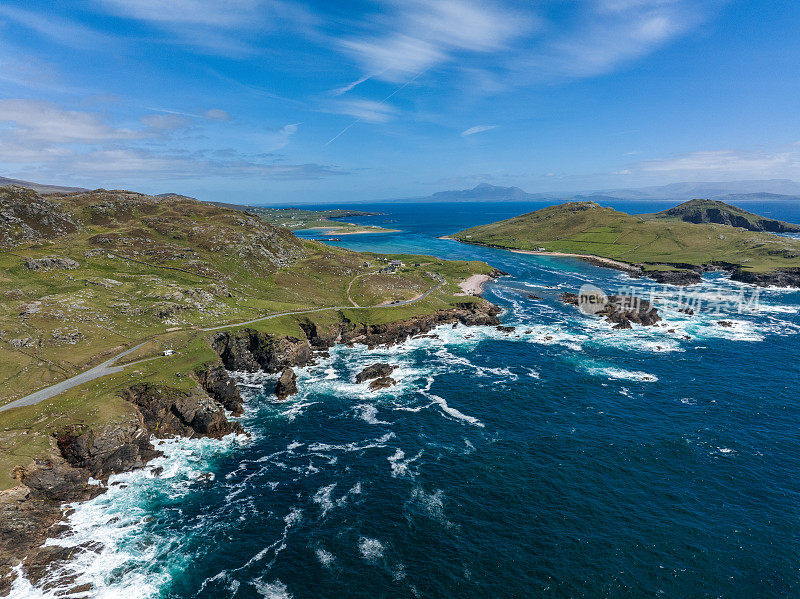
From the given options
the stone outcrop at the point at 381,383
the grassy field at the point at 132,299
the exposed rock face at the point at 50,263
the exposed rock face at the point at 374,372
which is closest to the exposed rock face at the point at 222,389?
the grassy field at the point at 132,299

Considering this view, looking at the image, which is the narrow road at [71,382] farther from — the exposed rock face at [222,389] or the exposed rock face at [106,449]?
the exposed rock face at [222,389]

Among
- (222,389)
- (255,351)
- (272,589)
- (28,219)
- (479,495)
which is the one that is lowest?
(272,589)

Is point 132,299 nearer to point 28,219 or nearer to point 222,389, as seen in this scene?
point 222,389

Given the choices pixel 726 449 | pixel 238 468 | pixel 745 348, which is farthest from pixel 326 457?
pixel 745 348

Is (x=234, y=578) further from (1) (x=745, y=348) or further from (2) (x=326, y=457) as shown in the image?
(1) (x=745, y=348)

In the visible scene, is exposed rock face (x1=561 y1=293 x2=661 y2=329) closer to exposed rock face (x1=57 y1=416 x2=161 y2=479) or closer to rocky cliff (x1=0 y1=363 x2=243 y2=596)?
rocky cliff (x1=0 y1=363 x2=243 y2=596)

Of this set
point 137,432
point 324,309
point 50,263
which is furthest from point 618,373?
point 50,263
